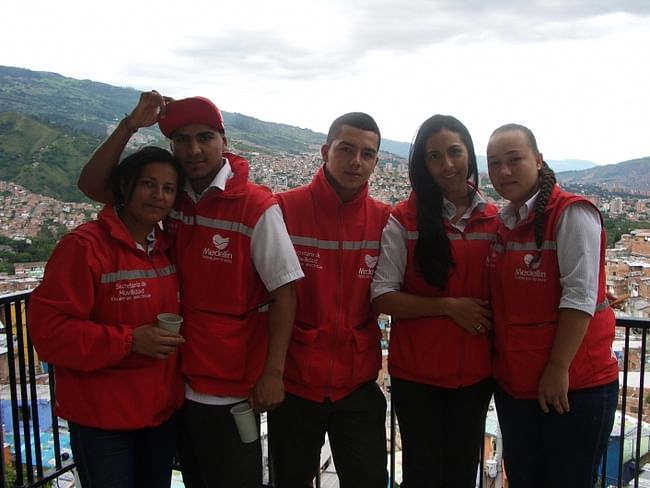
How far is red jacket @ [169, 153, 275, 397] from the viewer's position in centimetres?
200

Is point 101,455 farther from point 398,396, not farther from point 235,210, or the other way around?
point 398,396

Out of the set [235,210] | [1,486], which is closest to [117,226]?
[235,210]

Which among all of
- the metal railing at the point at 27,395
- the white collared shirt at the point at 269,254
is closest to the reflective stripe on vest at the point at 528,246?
the white collared shirt at the point at 269,254

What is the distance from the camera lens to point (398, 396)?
2242 mm

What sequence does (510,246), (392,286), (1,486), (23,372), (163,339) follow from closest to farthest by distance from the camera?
(163,339), (510,246), (392,286), (1,486), (23,372)

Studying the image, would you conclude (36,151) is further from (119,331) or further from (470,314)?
(470,314)

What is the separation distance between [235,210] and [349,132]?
61 cm

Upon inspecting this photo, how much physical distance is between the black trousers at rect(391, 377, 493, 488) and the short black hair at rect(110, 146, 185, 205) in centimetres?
139

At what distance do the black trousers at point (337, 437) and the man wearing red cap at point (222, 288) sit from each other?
0.53 ft

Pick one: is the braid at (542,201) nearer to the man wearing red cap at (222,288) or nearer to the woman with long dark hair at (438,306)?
the woman with long dark hair at (438,306)

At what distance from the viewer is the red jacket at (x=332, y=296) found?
214cm

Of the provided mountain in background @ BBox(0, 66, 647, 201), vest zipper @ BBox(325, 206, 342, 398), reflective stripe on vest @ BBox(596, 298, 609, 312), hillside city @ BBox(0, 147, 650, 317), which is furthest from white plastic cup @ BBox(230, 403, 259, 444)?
mountain in background @ BBox(0, 66, 647, 201)

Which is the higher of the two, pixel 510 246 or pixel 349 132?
pixel 349 132

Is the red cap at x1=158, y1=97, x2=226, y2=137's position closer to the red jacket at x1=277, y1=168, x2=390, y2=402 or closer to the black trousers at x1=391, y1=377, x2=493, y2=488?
the red jacket at x1=277, y1=168, x2=390, y2=402
